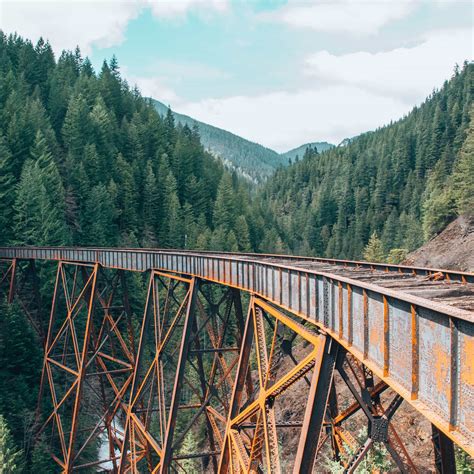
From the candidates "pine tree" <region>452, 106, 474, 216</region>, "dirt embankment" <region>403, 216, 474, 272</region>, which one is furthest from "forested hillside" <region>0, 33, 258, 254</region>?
"pine tree" <region>452, 106, 474, 216</region>

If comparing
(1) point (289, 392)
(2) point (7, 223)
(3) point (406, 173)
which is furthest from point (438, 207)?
(3) point (406, 173)

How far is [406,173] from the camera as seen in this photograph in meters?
122

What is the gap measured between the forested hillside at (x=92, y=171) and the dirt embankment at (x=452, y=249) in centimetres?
2497

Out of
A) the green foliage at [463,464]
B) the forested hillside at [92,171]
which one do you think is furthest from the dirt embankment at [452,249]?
the forested hillside at [92,171]

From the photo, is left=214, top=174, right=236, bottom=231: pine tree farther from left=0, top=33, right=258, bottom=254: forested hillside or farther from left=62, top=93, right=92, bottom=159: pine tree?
left=62, top=93, right=92, bottom=159: pine tree

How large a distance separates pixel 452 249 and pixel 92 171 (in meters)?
38.6

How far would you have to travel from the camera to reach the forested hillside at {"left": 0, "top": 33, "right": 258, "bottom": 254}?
39875 millimetres

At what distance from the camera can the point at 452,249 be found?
1597 inches

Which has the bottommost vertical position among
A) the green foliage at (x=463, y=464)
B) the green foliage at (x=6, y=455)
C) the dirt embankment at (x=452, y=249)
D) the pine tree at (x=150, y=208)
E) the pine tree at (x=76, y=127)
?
the green foliage at (x=6, y=455)

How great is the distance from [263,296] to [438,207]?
40905 millimetres

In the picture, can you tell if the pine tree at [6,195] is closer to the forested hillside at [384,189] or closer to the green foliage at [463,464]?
the green foliage at [463,464]

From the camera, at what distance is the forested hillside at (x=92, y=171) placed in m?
39.9

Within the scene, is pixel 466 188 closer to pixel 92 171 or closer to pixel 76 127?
pixel 92 171

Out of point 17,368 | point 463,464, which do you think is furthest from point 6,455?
point 463,464
